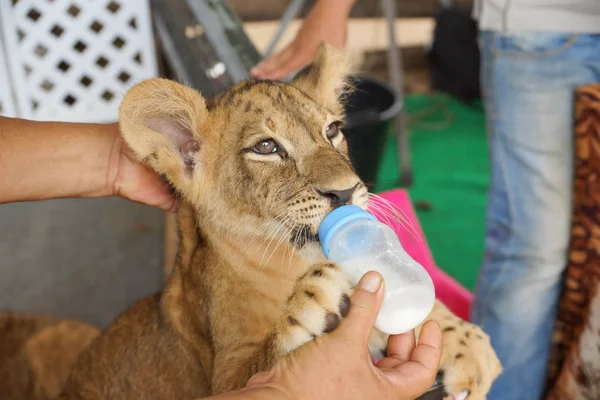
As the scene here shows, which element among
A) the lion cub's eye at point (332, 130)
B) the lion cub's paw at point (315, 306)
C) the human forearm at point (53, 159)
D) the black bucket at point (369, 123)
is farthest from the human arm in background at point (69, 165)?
the black bucket at point (369, 123)

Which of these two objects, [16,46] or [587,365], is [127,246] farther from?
[587,365]

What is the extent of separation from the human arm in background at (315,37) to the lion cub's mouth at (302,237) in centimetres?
92

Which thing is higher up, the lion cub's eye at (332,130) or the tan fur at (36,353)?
the lion cub's eye at (332,130)

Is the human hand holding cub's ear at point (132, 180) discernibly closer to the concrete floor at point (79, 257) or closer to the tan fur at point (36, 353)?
the tan fur at point (36, 353)

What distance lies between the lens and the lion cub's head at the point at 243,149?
156cm

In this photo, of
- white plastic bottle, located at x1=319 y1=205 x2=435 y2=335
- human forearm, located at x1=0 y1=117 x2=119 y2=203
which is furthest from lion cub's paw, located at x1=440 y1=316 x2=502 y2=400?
human forearm, located at x1=0 y1=117 x2=119 y2=203

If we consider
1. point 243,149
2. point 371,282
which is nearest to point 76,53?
point 243,149

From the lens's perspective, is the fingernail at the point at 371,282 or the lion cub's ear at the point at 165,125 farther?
the lion cub's ear at the point at 165,125

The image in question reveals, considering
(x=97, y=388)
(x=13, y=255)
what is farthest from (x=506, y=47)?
(x=13, y=255)

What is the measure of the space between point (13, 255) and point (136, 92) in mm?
2597

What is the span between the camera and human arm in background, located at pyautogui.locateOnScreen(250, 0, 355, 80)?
2.32 m

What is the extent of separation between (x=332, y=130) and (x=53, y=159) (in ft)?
2.67

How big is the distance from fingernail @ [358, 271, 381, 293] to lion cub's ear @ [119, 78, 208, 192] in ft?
2.67

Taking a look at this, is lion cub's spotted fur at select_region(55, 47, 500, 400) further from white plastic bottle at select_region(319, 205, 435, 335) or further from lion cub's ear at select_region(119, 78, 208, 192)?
white plastic bottle at select_region(319, 205, 435, 335)
